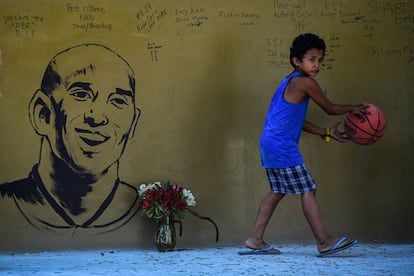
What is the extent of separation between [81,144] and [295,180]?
1.83 meters

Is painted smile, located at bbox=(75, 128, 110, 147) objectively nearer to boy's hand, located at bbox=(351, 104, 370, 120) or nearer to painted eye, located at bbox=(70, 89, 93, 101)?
painted eye, located at bbox=(70, 89, 93, 101)

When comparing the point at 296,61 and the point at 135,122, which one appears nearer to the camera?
the point at 296,61

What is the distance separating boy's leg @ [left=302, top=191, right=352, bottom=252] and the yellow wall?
0.78 metres

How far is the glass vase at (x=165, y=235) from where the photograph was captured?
7129mm

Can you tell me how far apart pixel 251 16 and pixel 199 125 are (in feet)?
3.34

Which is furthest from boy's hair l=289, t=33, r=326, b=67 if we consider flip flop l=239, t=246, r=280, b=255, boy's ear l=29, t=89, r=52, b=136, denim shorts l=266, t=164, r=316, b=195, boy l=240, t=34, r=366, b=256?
boy's ear l=29, t=89, r=52, b=136

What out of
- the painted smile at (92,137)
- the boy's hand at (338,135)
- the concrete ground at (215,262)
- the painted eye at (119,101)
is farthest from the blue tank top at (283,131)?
the painted smile at (92,137)

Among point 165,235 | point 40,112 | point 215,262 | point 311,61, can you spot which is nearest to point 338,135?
point 311,61

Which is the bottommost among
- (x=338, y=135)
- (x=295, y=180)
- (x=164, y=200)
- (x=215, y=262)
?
(x=215, y=262)

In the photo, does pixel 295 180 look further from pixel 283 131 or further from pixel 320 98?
pixel 320 98

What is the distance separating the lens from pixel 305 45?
22.0 feet

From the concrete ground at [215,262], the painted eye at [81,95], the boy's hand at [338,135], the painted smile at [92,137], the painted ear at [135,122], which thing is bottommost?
the concrete ground at [215,262]

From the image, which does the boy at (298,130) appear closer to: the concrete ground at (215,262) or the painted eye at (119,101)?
the concrete ground at (215,262)

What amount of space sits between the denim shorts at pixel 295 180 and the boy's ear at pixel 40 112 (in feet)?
6.31
